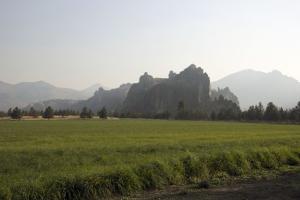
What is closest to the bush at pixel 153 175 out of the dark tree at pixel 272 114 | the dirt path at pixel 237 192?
the dirt path at pixel 237 192

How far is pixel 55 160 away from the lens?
901 inches

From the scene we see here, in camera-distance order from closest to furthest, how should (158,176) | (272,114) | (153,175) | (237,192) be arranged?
(237,192), (153,175), (158,176), (272,114)

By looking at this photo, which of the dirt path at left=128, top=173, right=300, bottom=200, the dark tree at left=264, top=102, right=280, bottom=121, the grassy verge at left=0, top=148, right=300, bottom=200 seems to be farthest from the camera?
the dark tree at left=264, top=102, right=280, bottom=121

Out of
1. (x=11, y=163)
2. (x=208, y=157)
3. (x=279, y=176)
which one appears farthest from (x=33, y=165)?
(x=279, y=176)

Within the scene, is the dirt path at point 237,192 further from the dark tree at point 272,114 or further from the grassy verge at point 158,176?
the dark tree at point 272,114

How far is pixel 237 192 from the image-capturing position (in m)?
16.0

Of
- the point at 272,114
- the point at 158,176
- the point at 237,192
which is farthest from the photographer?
the point at 272,114

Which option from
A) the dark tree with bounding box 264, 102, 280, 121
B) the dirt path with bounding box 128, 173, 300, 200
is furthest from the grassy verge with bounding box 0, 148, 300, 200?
the dark tree with bounding box 264, 102, 280, 121

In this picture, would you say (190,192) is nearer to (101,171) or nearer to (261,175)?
(101,171)

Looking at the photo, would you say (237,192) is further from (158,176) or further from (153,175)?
(153,175)

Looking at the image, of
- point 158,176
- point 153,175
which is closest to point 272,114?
point 158,176

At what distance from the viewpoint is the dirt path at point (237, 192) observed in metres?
15.1

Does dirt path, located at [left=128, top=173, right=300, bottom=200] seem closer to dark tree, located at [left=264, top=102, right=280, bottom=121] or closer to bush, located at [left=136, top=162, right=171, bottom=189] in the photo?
bush, located at [left=136, top=162, right=171, bottom=189]

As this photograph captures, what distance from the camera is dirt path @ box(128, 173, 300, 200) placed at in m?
15.1
